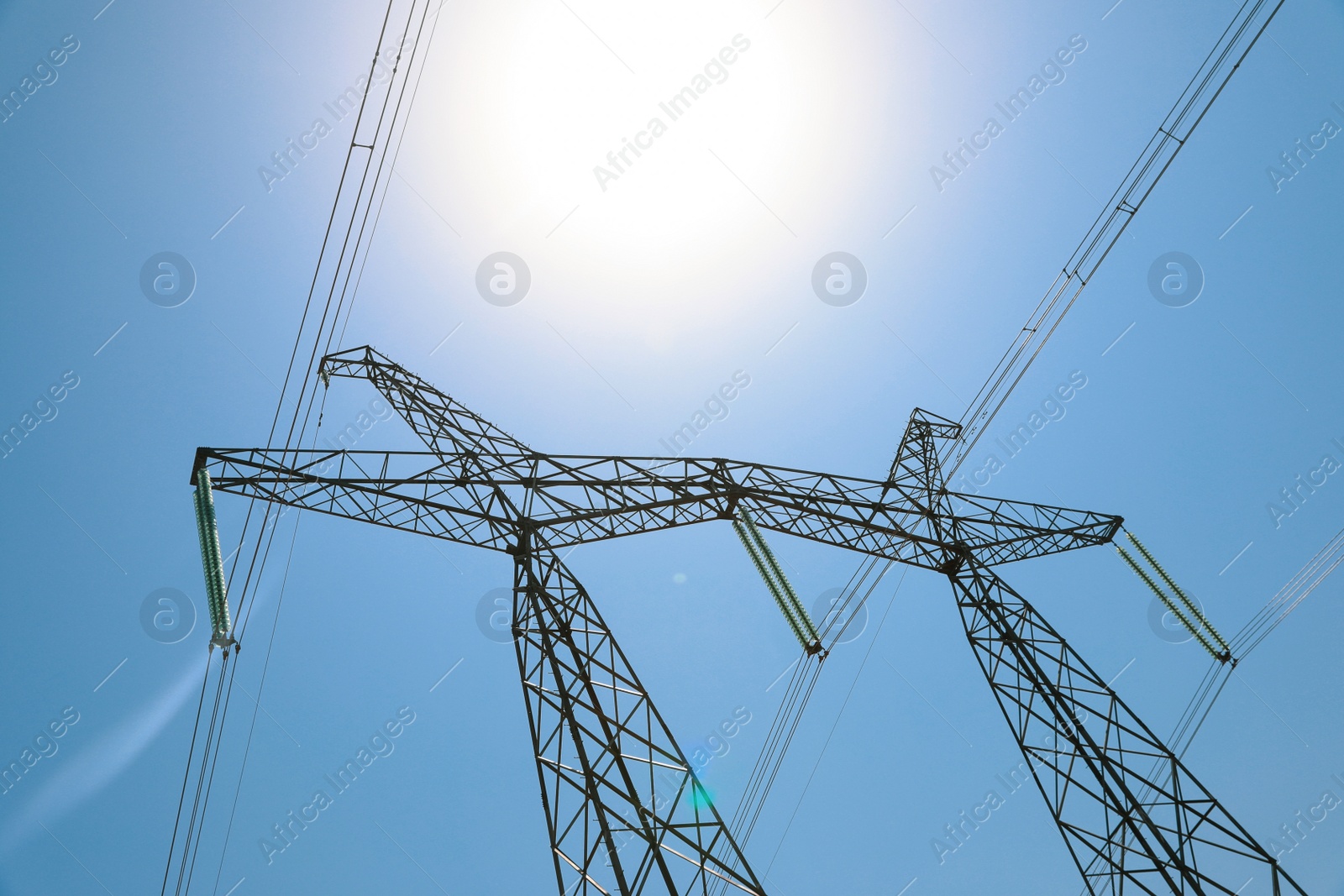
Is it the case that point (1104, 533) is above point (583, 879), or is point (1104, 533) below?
below

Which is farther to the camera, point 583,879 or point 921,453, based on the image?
point 921,453

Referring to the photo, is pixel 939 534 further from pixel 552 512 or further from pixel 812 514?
pixel 552 512

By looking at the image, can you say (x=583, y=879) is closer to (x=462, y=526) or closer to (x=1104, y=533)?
(x=462, y=526)

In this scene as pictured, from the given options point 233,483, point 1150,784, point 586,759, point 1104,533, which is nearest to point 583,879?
point 586,759

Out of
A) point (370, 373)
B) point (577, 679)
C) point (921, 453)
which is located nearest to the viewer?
point (577, 679)

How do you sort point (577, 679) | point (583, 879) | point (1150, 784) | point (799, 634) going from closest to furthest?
point (583, 879) < point (577, 679) < point (1150, 784) < point (799, 634)

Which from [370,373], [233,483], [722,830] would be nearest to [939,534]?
[722,830]

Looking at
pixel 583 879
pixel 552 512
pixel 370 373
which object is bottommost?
pixel 583 879

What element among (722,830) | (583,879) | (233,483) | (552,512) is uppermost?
(233,483)

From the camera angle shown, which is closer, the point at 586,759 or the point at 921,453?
the point at 586,759
